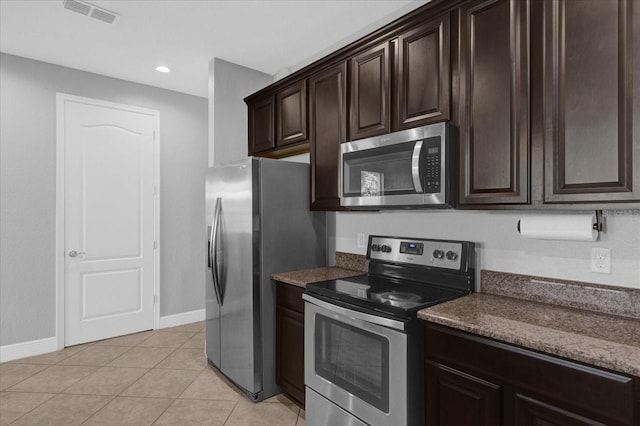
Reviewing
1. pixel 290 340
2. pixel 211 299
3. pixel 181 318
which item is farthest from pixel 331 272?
pixel 181 318

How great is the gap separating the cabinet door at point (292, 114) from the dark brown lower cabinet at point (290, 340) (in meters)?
1.22

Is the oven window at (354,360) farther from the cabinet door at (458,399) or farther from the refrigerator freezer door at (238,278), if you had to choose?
the refrigerator freezer door at (238,278)

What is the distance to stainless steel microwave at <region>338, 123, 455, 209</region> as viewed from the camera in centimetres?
186

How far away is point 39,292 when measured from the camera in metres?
3.45

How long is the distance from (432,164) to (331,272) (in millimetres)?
1202

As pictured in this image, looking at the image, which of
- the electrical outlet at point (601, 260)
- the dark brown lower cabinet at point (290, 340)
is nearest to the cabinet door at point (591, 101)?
the electrical outlet at point (601, 260)

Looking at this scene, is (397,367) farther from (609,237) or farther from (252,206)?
(252,206)

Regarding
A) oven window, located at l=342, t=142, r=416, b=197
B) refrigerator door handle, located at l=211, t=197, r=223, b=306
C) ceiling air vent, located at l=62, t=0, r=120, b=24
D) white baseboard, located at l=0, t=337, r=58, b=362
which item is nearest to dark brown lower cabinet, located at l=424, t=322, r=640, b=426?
oven window, located at l=342, t=142, r=416, b=197

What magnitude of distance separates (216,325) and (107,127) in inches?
97.2

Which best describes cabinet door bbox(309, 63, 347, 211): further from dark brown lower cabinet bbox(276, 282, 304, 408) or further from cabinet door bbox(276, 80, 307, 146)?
dark brown lower cabinet bbox(276, 282, 304, 408)

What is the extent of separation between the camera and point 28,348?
11.1 feet

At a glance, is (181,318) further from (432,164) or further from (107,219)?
(432,164)

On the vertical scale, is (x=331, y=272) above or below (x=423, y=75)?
below

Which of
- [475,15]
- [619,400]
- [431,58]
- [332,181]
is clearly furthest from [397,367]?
[475,15]
